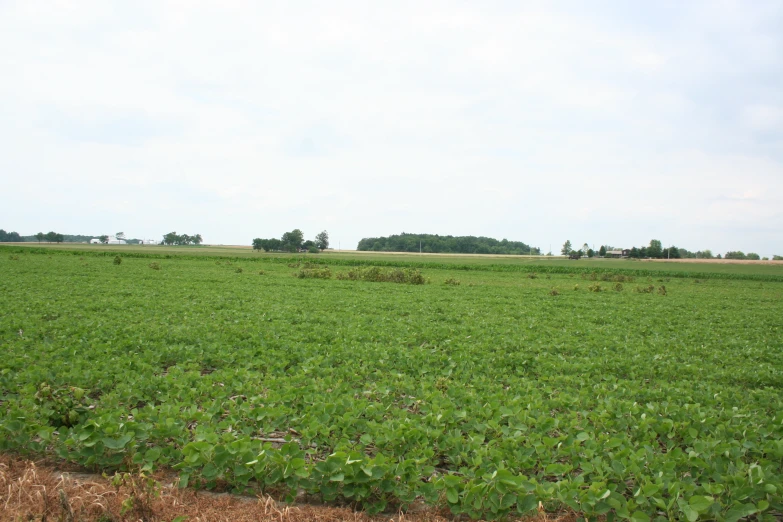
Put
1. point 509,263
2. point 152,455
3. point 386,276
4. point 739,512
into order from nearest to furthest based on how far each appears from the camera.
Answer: point 739,512 < point 152,455 < point 386,276 < point 509,263

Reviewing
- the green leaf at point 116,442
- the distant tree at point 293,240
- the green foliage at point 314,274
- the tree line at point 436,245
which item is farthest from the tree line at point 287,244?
the green leaf at point 116,442

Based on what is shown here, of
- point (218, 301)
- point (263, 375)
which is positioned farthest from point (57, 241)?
point (263, 375)

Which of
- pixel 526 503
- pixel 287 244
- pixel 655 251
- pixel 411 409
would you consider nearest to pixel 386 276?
pixel 411 409

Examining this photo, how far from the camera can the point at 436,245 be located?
16850cm

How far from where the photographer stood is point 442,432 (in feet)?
17.5

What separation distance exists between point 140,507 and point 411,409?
351 cm

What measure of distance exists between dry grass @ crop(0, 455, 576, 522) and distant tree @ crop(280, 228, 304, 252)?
5081 inches

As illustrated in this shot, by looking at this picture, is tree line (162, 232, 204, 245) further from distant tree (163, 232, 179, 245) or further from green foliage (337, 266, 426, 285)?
green foliage (337, 266, 426, 285)

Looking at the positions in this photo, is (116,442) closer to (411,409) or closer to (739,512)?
(411,409)

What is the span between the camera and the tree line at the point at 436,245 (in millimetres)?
168000

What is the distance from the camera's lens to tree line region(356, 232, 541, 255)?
168000 millimetres

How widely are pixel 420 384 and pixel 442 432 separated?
81.5 inches

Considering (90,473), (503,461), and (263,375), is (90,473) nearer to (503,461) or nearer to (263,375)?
(263,375)

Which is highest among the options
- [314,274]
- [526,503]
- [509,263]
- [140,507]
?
[509,263]
